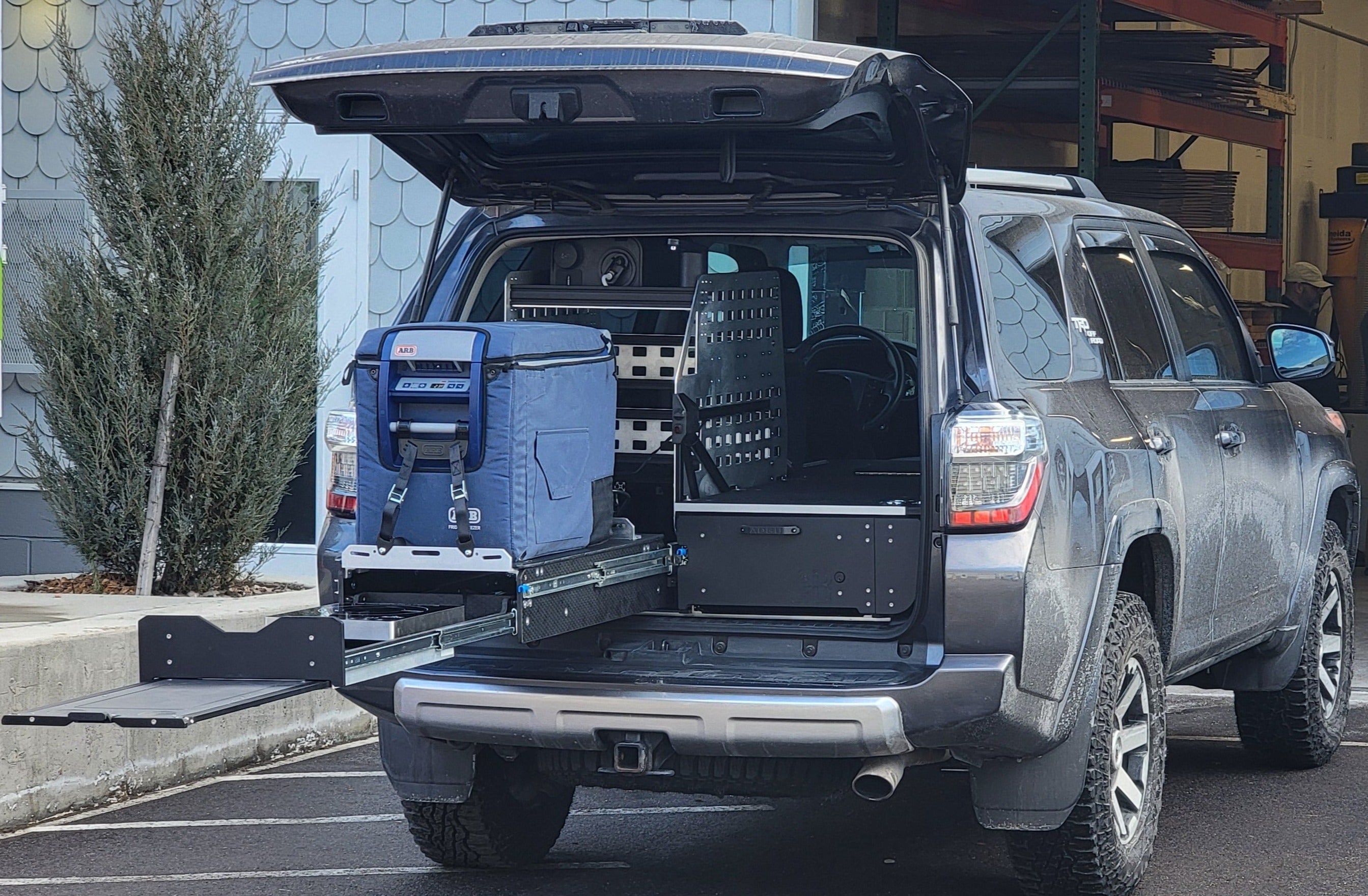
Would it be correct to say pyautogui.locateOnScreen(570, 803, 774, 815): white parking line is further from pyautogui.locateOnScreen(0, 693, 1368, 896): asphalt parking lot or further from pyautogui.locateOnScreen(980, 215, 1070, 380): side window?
pyautogui.locateOnScreen(980, 215, 1070, 380): side window

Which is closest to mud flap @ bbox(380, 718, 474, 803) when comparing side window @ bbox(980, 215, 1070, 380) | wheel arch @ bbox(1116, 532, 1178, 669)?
side window @ bbox(980, 215, 1070, 380)

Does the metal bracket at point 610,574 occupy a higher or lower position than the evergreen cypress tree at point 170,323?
lower

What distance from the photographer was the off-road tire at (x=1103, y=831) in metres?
4.70

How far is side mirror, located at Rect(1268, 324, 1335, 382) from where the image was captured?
6.59 m

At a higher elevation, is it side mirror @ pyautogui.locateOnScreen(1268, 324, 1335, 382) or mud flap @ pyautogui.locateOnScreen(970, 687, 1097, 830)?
side mirror @ pyautogui.locateOnScreen(1268, 324, 1335, 382)

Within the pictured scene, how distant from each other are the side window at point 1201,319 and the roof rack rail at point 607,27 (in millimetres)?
1951

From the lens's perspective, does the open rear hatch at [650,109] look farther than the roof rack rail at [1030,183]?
No

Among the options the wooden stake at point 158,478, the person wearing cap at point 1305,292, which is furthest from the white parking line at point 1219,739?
the person wearing cap at point 1305,292

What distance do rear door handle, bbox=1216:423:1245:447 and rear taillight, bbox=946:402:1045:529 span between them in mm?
1595

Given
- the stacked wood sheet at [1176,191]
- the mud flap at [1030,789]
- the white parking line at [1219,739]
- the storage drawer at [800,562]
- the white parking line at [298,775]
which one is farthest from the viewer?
the stacked wood sheet at [1176,191]

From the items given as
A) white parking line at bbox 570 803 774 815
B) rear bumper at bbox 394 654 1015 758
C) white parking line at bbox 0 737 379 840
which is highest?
rear bumper at bbox 394 654 1015 758

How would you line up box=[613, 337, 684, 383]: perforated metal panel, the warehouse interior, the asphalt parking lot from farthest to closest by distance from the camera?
the warehouse interior → the asphalt parking lot → box=[613, 337, 684, 383]: perforated metal panel

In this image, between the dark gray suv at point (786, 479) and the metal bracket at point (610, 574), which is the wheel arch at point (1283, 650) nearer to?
the dark gray suv at point (786, 479)

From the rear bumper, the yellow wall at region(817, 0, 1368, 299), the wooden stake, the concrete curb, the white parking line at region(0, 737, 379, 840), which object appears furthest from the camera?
the yellow wall at region(817, 0, 1368, 299)
